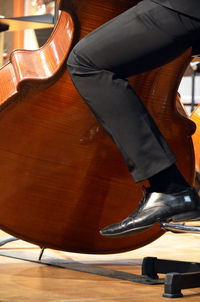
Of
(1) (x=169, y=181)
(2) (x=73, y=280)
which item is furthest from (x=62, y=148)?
(1) (x=169, y=181)

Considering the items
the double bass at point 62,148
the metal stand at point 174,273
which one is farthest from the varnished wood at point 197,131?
the metal stand at point 174,273

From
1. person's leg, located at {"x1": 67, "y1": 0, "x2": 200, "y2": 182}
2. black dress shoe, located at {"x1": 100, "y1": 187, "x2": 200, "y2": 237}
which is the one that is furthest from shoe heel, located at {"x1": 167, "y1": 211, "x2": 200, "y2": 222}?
person's leg, located at {"x1": 67, "y1": 0, "x2": 200, "y2": 182}

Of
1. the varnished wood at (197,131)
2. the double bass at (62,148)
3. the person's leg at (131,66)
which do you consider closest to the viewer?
the person's leg at (131,66)

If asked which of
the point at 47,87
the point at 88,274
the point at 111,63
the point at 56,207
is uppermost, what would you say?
the point at 111,63

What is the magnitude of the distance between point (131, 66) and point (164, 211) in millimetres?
346

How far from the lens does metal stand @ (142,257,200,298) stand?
1321 mm

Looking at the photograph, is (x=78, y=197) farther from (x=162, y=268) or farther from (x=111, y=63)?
(x=111, y=63)

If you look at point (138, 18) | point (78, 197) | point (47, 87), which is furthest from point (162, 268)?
point (138, 18)

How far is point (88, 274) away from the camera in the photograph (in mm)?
1648

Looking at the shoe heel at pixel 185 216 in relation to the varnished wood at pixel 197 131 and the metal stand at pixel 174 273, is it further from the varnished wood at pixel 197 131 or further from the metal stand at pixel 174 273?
the varnished wood at pixel 197 131

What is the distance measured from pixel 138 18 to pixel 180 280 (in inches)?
25.4

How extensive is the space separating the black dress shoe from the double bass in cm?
46

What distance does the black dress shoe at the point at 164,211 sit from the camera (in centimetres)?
123

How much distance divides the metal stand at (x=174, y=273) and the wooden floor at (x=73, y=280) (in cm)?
3
